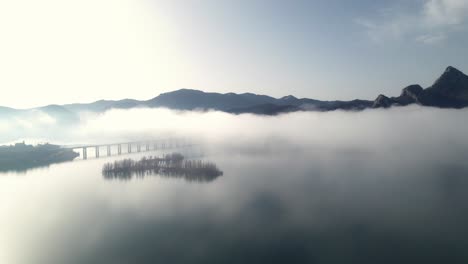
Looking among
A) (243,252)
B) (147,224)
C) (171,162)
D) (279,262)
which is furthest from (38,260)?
(171,162)

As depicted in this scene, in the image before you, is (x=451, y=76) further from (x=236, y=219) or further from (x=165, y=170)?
(x=236, y=219)

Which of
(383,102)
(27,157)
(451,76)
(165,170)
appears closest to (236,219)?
(165,170)

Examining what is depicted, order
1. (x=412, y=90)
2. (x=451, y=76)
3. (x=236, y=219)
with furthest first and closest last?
(x=412, y=90) → (x=451, y=76) → (x=236, y=219)

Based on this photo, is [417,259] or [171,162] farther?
[171,162]

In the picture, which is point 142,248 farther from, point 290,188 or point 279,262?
point 290,188

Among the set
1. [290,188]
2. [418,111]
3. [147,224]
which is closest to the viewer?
[147,224]

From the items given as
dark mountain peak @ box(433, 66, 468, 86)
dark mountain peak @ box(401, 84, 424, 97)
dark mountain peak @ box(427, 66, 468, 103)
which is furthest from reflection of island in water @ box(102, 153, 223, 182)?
dark mountain peak @ box(433, 66, 468, 86)
